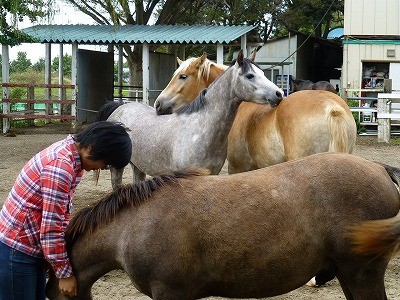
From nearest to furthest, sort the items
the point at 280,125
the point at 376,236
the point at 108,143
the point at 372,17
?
the point at 376,236 < the point at 108,143 < the point at 280,125 < the point at 372,17

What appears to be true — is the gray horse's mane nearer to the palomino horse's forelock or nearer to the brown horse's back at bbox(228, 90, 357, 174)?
the brown horse's back at bbox(228, 90, 357, 174)

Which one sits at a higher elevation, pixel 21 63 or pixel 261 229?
pixel 21 63

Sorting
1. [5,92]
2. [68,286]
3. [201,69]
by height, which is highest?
[201,69]

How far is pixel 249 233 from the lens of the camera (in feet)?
10.3

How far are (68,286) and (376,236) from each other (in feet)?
5.05

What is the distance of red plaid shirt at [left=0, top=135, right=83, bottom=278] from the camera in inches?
124

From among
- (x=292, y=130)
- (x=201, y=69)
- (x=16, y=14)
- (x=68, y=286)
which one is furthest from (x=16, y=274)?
(x=16, y=14)

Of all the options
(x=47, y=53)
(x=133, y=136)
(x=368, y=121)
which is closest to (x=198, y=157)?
(x=133, y=136)

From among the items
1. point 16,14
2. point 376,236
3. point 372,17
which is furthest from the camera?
point 372,17

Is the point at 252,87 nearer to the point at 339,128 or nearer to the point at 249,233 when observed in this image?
the point at 339,128

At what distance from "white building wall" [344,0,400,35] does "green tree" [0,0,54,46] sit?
29.4ft

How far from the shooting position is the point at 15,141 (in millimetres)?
15422

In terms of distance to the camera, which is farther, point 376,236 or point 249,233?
point 249,233

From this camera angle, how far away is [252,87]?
18.7 feet
